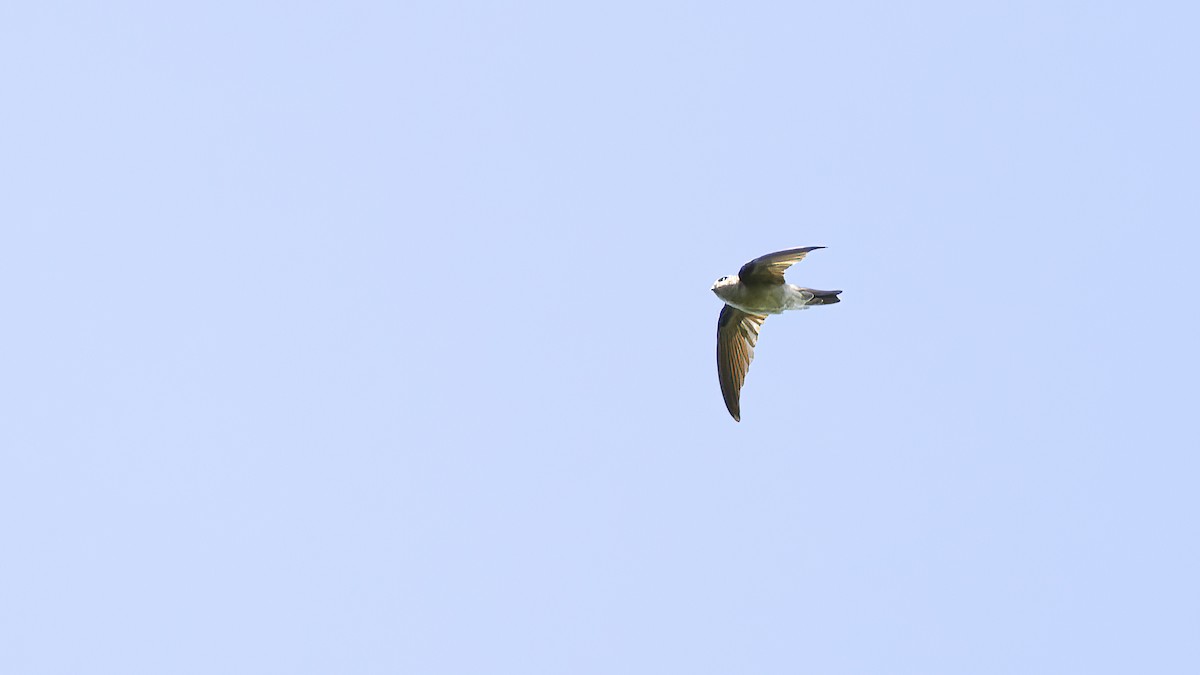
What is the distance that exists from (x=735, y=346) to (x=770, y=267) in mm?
2642

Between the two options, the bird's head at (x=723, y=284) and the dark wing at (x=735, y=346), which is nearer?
the bird's head at (x=723, y=284)

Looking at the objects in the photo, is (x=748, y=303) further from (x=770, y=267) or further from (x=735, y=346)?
(x=735, y=346)

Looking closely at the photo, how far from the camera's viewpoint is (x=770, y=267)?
64.7ft

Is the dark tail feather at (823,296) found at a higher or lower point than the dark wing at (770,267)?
lower

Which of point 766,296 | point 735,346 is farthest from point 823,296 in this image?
point 735,346

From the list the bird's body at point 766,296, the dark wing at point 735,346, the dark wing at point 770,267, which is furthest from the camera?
the dark wing at point 735,346

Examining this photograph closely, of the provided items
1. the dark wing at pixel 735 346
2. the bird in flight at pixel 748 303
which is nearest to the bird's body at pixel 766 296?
the bird in flight at pixel 748 303

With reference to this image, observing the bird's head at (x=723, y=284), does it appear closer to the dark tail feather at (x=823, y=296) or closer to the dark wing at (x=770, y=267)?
the dark wing at (x=770, y=267)

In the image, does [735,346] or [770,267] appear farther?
[735,346]

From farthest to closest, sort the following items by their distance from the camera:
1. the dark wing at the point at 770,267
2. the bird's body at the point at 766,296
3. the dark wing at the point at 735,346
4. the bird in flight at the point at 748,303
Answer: the dark wing at the point at 735,346, the bird's body at the point at 766,296, the bird in flight at the point at 748,303, the dark wing at the point at 770,267

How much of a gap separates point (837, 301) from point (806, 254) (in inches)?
65.0

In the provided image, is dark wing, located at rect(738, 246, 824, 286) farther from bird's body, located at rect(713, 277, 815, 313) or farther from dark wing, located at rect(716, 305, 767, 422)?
dark wing, located at rect(716, 305, 767, 422)

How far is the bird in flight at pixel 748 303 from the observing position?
1973cm

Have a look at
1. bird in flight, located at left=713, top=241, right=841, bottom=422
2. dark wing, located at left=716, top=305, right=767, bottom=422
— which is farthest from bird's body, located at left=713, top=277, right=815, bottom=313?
dark wing, located at left=716, top=305, right=767, bottom=422
